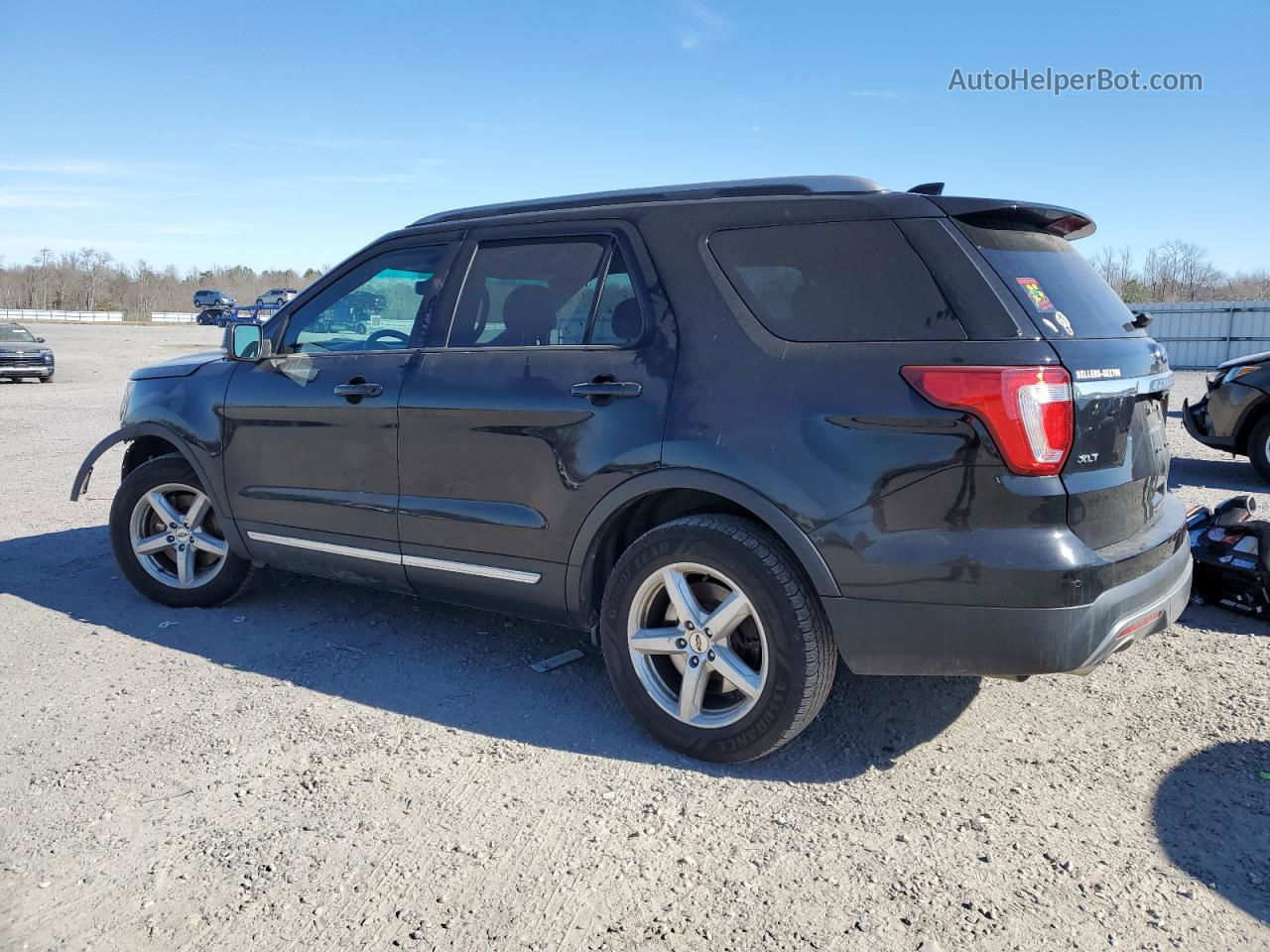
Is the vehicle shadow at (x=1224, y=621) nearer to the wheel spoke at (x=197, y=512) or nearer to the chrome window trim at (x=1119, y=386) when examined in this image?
the chrome window trim at (x=1119, y=386)

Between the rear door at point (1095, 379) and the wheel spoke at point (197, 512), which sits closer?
the rear door at point (1095, 379)

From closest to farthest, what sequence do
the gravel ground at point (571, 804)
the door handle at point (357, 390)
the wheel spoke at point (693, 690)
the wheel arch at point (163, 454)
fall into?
1. the gravel ground at point (571, 804)
2. the wheel spoke at point (693, 690)
3. the door handle at point (357, 390)
4. the wheel arch at point (163, 454)

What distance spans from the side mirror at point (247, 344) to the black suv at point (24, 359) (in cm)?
2237

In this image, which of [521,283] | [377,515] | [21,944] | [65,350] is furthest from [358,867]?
[65,350]

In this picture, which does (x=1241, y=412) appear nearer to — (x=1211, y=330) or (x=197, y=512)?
(x=197, y=512)

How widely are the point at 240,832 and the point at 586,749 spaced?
1.16 m

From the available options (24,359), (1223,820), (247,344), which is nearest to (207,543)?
(247,344)

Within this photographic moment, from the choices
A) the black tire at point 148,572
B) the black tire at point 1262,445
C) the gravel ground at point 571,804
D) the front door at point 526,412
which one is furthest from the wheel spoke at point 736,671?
the black tire at point 1262,445

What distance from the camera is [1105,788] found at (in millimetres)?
3145

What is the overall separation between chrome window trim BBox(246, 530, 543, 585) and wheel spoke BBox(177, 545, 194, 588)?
58 cm

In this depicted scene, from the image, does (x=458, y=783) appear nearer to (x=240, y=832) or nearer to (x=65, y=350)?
(x=240, y=832)

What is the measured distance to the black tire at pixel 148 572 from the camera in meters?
5.00

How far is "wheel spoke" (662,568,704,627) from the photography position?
3330 mm

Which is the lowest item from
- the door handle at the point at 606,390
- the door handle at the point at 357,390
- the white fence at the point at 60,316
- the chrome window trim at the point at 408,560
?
the chrome window trim at the point at 408,560
